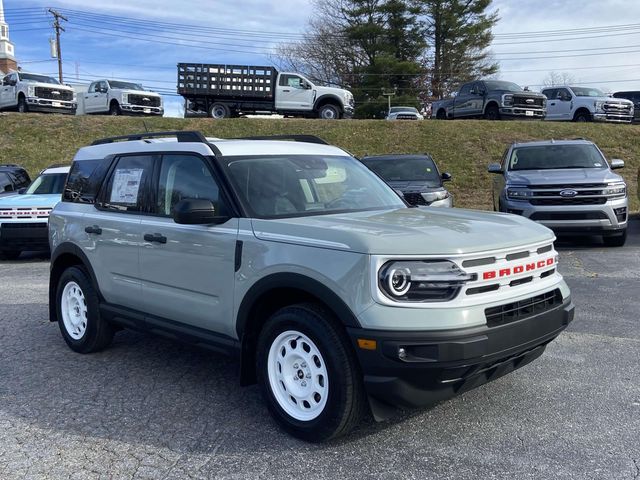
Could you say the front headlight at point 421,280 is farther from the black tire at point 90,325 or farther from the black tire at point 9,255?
the black tire at point 9,255

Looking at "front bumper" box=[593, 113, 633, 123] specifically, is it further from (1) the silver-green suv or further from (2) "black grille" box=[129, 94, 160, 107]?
(1) the silver-green suv

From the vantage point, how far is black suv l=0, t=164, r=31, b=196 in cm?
1390

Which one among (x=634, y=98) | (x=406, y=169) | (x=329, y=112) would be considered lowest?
(x=406, y=169)

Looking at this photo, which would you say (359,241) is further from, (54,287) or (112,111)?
(112,111)

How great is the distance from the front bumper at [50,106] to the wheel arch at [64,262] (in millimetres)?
21309

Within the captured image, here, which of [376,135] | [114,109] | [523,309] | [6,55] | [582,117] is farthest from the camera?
[6,55]

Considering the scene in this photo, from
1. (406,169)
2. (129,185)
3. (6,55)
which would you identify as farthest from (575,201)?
(6,55)

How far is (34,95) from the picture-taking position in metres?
24.2

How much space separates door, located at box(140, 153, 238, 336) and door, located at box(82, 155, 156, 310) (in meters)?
0.14

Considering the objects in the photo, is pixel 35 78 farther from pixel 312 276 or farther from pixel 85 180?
pixel 312 276

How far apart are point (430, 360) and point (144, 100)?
79.7 feet

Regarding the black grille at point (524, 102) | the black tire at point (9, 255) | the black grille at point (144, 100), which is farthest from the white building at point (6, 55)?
the black tire at point (9, 255)

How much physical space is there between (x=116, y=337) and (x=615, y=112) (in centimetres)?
2252

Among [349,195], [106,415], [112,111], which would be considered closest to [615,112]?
[112,111]
